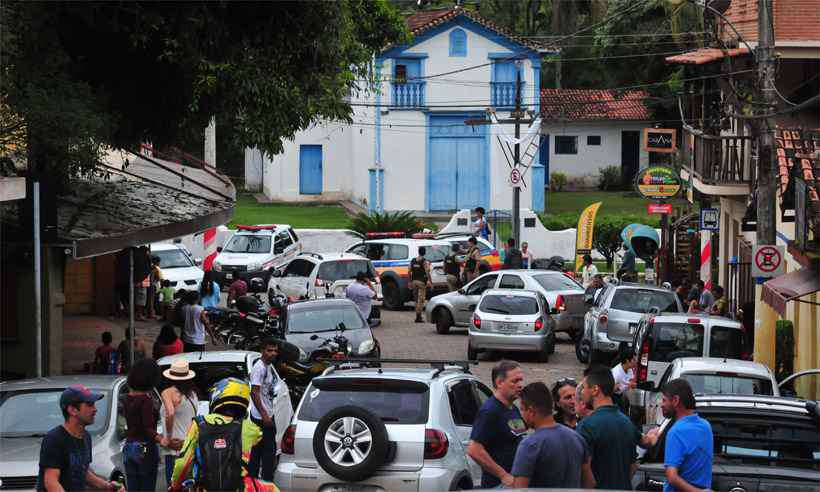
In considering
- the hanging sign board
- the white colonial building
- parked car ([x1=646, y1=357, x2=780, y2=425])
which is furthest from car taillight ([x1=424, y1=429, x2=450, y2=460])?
the white colonial building

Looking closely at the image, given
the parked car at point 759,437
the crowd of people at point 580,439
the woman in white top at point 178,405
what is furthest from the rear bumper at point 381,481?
the parked car at point 759,437

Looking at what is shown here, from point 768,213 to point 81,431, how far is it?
532 inches

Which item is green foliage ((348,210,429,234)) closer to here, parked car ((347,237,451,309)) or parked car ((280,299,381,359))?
parked car ((347,237,451,309))

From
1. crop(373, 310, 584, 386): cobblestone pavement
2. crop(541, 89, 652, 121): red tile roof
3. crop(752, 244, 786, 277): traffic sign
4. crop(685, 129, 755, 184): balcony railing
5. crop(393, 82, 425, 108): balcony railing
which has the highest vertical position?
crop(541, 89, 652, 121): red tile roof

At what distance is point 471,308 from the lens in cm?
2898

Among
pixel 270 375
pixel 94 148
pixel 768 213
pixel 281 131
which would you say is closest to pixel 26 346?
pixel 94 148

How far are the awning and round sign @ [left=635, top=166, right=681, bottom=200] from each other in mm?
15729

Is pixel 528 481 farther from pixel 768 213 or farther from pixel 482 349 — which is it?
pixel 482 349

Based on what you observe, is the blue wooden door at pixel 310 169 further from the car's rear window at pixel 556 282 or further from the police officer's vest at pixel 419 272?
the car's rear window at pixel 556 282

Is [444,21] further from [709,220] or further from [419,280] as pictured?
[709,220]

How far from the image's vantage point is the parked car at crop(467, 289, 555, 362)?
79.5ft

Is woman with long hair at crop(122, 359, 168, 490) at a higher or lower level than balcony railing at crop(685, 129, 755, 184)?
lower

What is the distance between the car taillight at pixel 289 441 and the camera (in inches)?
416

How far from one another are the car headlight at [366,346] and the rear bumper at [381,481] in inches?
385
